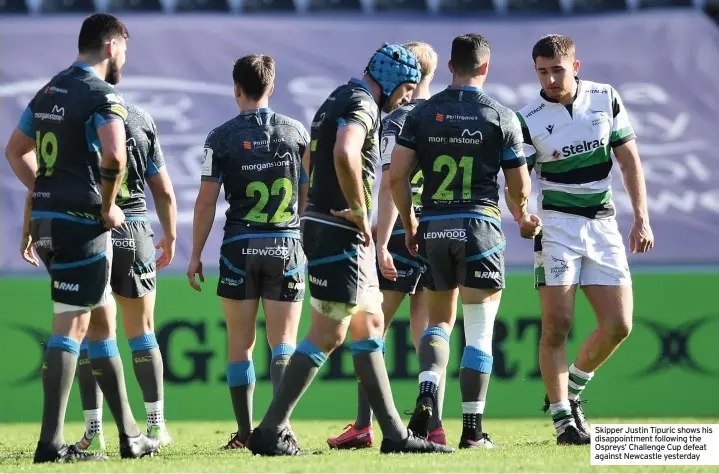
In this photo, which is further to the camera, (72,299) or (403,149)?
(403,149)

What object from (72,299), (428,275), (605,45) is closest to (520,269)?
(605,45)

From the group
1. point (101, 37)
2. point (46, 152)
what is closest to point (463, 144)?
point (101, 37)

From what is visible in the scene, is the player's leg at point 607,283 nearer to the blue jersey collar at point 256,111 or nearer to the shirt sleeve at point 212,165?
the blue jersey collar at point 256,111

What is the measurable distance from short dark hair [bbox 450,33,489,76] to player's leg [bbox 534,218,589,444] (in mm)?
1141

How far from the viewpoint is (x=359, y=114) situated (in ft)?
19.8

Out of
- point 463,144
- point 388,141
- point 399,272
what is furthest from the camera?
point 399,272

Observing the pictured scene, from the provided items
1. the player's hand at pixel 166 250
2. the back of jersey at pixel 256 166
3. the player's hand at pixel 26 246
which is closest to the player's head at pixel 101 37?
the back of jersey at pixel 256 166

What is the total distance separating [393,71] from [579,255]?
1.79 meters

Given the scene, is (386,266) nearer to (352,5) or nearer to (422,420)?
(422,420)

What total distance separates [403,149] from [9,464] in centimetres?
261

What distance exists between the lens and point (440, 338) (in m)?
6.91

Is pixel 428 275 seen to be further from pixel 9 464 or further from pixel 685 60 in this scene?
pixel 685 60

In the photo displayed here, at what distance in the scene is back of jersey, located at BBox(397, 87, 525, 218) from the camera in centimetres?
666

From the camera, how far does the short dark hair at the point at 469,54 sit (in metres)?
6.66
